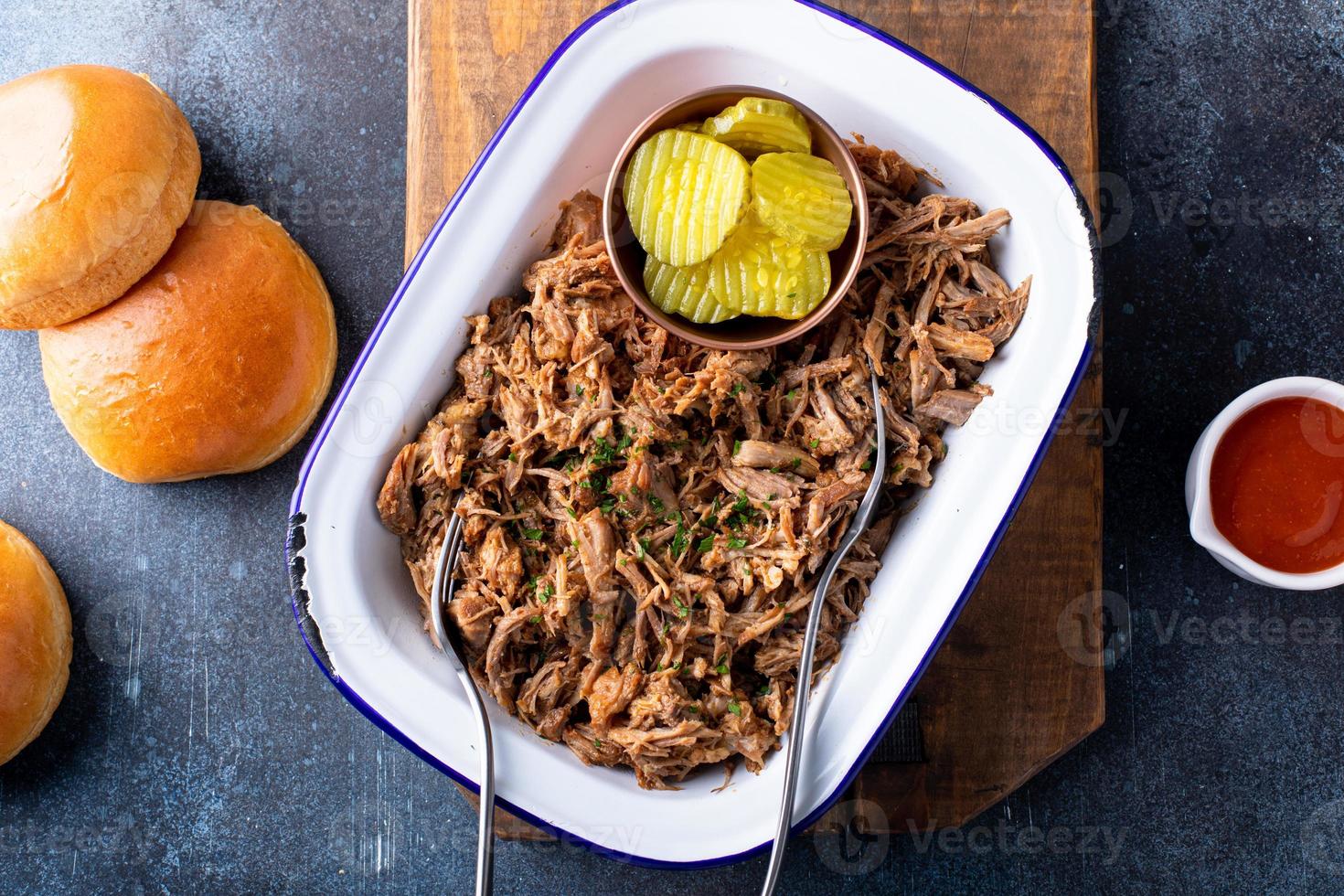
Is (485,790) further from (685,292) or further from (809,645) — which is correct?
(685,292)

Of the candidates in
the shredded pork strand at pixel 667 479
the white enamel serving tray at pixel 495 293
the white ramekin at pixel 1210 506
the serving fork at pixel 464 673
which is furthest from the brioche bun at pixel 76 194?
the white ramekin at pixel 1210 506

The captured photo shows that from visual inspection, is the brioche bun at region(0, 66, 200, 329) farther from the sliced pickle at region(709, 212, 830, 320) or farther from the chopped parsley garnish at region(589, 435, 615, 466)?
the sliced pickle at region(709, 212, 830, 320)

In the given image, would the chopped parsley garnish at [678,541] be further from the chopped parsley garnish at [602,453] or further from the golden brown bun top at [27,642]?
the golden brown bun top at [27,642]

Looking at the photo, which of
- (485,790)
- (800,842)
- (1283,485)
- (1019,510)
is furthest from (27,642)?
(1283,485)

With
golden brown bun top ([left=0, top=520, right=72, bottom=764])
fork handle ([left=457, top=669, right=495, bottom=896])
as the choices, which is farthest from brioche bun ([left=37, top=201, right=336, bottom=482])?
fork handle ([left=457, top=669, right=495, bottom=896])

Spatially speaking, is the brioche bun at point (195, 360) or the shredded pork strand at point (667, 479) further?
the brioche bun at point (195, 360)

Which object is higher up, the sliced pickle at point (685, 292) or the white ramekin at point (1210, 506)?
the sliced pickle at point (685, 292)

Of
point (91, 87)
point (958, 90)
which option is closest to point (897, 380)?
point (958, 90)
